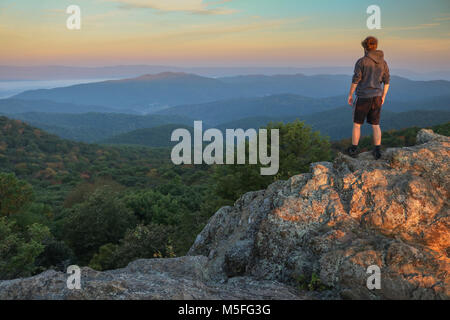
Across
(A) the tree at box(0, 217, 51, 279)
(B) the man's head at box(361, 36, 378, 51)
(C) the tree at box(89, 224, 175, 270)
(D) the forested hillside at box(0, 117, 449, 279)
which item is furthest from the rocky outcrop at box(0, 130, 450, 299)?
(A) the tree at box(0, 217, 51, 279)

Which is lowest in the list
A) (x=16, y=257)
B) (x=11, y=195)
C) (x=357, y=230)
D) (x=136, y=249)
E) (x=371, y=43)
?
(x=136, y=249)

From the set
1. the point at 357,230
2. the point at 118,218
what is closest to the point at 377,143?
the point at 357,230

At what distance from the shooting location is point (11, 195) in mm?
27422

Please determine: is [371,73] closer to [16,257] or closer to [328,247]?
[328,247]

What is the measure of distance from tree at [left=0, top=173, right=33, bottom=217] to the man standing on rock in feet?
97.4

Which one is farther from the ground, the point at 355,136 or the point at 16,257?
the point at 355,136

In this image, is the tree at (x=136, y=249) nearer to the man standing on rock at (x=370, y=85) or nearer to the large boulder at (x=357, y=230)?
the large boulder at (x=357, y=230)

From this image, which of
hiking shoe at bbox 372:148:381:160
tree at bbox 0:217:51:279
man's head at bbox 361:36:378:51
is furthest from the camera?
tree at bbox 0:217:51:279

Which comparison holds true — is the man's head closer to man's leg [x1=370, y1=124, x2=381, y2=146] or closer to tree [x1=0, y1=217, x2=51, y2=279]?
man's leg [x1=370, y1=124, x2=381, y2=146]

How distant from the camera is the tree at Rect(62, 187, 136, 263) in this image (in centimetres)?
2994

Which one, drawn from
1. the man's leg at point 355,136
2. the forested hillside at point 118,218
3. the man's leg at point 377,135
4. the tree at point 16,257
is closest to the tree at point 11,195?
the forested hillside at point 118,218

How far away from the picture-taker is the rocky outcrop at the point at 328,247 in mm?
5406

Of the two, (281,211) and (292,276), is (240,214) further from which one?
(292,276)

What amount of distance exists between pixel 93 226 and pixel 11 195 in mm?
7618
